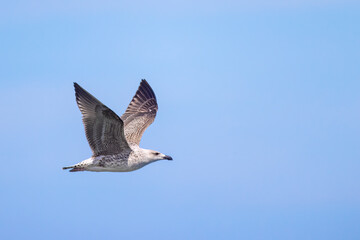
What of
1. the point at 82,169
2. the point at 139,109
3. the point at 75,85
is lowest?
the point at 82,169

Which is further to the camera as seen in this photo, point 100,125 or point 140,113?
point 140,113

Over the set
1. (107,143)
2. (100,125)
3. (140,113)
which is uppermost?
(140,113)

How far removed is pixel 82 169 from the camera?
63.1 feet

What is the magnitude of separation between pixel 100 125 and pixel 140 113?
4.76 meters

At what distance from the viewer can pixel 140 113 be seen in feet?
74.9

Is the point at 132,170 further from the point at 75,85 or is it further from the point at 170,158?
the point at 75,85

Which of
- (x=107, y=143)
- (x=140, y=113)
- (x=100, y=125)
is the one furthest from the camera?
(x=140, y=113)

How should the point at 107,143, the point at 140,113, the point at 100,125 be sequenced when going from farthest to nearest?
the point at 140,113
the point at 107,143
the point at 100,125

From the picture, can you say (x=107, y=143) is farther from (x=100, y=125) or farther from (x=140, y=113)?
(x=140, y=113)

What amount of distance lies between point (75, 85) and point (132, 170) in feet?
10.2

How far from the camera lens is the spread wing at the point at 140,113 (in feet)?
69.5

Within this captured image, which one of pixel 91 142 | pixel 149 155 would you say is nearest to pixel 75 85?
pixel 91 142

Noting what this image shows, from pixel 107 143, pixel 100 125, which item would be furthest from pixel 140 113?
pixel 100 125

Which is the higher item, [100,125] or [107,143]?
[100,125]
